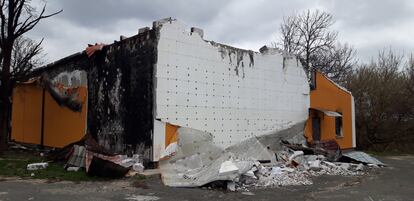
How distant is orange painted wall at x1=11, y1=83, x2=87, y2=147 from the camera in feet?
55.4

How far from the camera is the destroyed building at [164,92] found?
1330cm

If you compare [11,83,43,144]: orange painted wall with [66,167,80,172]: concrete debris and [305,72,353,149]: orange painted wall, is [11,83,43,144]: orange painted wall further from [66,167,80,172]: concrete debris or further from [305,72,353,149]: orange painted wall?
[305,72,353,149]: orange painted wall

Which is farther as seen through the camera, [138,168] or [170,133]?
[170,133]

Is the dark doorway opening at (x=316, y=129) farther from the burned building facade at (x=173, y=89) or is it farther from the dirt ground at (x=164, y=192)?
the dirt ground at (x=164, y=192)

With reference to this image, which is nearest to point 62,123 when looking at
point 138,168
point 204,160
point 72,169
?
point 72,169

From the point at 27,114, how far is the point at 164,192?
14.1 meters

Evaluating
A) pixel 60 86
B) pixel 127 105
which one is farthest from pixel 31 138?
pixel 127 105

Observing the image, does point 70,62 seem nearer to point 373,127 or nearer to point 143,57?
point 143,57

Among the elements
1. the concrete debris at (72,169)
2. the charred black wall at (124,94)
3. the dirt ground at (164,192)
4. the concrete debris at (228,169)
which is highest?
the charred black wall at (124,94)

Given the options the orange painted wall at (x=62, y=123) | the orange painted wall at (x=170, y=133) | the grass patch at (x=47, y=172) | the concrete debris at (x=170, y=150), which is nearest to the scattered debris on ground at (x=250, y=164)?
the concrete debris at (x=170, y=150)

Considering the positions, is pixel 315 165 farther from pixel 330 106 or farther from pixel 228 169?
pixel 330 106

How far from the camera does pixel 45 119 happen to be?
19.6 meters

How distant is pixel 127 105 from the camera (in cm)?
1402

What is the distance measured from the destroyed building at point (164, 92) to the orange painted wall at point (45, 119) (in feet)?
0.15
